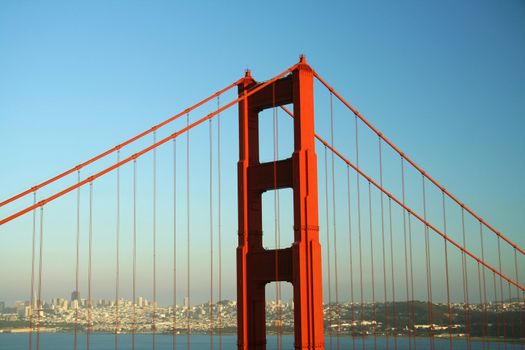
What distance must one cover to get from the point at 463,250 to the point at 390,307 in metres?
102

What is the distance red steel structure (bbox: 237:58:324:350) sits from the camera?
24.8m

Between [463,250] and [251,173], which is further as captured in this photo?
[463,250]

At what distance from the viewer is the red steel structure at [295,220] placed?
2478cm

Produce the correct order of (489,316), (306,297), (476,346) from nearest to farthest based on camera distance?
(306,297) → (489,316) → (476,346)

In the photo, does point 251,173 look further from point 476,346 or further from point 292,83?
point 476,346

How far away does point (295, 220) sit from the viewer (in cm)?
2520

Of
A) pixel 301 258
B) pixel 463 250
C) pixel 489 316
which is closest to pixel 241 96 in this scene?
pixel 301 258

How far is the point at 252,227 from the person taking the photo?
26.9m

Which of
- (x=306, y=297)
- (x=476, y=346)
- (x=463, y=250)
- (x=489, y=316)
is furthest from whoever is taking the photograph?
(x=476, y=346)

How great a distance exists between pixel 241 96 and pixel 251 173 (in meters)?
2.59

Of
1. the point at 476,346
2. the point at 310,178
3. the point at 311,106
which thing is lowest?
the point at 476,346

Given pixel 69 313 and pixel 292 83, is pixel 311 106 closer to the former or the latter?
pixel 292 83

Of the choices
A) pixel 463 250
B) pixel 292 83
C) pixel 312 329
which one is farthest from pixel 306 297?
pixel 463 250

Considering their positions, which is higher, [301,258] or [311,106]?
[311,106]
